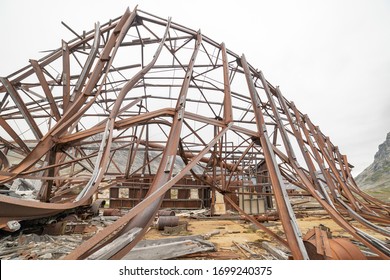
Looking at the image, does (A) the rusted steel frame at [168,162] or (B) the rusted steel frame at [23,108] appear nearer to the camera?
(A) the rusted steel frame at [168,162]

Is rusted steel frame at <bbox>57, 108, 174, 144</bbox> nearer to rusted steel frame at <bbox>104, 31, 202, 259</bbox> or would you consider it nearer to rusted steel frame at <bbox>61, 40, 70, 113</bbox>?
rusted steel frame at <bbox>104, 31, 202, 259</bbox>

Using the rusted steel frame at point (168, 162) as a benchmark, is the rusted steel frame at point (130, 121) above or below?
above

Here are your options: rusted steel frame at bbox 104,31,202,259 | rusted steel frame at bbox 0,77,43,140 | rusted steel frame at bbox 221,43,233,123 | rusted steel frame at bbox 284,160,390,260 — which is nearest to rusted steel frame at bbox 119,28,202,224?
rusted steel frame at bbox 104,31,202,259

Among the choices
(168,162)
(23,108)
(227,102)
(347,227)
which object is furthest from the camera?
(227,102)

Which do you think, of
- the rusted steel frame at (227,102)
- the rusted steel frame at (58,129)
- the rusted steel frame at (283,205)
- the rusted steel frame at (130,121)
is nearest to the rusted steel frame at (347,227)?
the rusted steel frame at (283,205)

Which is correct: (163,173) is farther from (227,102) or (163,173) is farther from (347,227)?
(347,227)

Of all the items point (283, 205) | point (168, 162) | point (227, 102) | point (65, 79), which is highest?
point (65, 79)

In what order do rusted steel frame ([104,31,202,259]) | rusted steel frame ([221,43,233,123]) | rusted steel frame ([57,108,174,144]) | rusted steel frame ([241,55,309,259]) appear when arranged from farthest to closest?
rusted steel frame ([221,43,233,123]) < rusted steel frame ([57,108,174,144]) < rusted steel frame ([241,55,309,259]) < rusted steel frame ([104,31,202,259])

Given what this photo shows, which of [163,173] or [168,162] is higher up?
[168,162]

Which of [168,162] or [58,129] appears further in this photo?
[58,129]

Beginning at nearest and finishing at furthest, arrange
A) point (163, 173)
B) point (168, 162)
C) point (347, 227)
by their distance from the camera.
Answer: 1. point (163, 173)
2. point (168, 162)
3. point (347, 227)

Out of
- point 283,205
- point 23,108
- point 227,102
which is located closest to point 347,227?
point 283,205

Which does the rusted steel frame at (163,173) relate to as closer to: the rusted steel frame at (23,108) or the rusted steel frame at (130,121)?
the rusted steel frame at (130,121)
